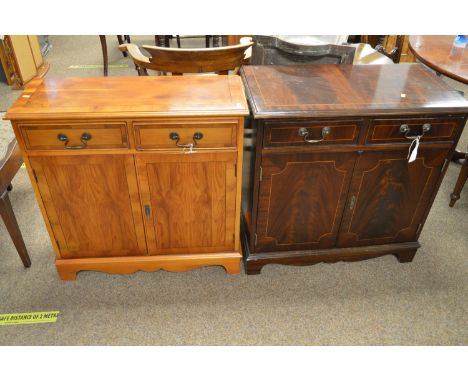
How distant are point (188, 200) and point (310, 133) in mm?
612

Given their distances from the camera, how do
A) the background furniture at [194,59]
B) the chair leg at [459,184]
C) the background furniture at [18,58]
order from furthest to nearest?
the background furniture at [18,58] → the chair leg at [459,184] → the background furniture at [194,59]

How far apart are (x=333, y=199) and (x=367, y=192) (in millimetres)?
161

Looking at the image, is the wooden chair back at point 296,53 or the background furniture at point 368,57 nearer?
the wooden chair back at point 296,53

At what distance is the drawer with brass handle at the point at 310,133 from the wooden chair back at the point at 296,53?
529 mm

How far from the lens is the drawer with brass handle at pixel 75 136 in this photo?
1.58m

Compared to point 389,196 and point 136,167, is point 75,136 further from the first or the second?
point 389,196

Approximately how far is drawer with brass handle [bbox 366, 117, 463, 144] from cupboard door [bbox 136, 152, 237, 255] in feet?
1.96

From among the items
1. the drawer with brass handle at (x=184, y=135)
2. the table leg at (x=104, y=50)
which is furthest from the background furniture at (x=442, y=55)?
the table leg at (x=104, y=50)

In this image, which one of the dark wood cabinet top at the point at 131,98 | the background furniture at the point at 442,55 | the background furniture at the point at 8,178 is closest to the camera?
the dark wood cabinet top at the point at 131,98

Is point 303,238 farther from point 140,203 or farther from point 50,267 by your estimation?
point 50,267

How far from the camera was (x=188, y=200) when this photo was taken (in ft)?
6.08

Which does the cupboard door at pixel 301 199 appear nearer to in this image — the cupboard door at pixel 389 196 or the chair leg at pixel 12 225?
the cupboard door at pixel 389 196

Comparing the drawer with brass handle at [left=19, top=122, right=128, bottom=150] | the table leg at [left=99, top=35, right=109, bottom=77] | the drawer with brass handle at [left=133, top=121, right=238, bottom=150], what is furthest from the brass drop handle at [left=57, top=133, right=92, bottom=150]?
the table leg at [left=99, top=35, right=109, bottom=77]

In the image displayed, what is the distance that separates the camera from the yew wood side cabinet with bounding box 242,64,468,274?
1.67 meters
